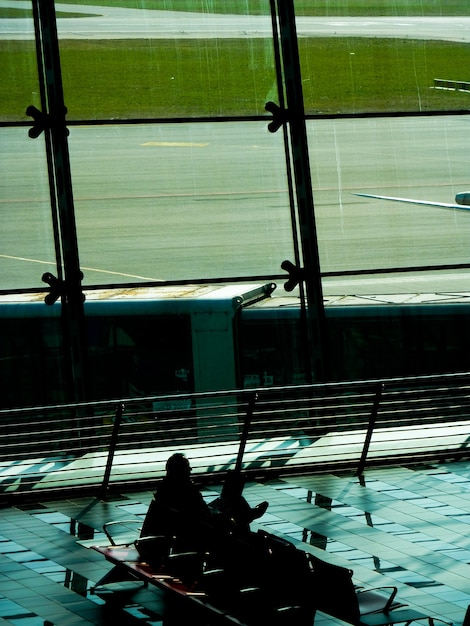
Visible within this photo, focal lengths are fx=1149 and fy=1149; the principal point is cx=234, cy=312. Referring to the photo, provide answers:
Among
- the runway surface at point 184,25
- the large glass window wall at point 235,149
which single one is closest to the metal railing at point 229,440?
the large glass window wall at point 235,149

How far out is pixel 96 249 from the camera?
11.7m

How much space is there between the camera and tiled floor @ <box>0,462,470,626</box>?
7328 millimetres

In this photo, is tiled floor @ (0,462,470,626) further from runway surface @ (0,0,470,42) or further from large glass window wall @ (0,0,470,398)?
runway surface @ (0,0,470,42)

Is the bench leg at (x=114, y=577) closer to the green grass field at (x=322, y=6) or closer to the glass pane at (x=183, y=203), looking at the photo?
the glass pane at (x=183, y=203)

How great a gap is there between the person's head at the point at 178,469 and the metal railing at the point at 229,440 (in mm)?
1895


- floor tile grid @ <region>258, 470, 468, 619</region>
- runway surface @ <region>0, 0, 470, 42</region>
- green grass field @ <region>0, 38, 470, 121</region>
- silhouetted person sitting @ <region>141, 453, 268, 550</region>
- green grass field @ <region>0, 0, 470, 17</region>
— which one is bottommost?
floor tile grid @ <region>258, 470, 468, 619</region>

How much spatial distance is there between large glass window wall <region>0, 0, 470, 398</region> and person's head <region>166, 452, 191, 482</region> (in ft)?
13.4

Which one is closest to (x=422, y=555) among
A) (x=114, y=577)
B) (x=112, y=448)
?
(x=114, y=577)

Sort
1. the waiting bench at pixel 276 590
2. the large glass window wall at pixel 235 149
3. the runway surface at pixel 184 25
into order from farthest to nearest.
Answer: the runway surface at pixel 184 25 → the large glass window wall at pixel 235 149 → the waiting bench at pixel 276 590

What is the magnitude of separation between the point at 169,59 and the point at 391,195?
2.78m

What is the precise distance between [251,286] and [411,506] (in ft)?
11.2

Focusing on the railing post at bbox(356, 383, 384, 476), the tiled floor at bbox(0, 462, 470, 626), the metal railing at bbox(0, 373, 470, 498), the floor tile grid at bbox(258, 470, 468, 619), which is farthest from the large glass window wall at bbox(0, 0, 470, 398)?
the floor tile grid at bbox(258, 470, 468, 619)

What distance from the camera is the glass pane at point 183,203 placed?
11.7m

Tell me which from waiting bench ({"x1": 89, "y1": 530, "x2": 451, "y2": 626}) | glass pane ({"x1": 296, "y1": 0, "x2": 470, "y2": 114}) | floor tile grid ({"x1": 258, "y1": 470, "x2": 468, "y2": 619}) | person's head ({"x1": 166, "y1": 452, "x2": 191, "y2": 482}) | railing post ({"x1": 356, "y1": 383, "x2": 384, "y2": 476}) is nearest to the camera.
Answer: waiting bench ({"x1": 89, "y1": 530, "x2": 451, "y2": 626})
